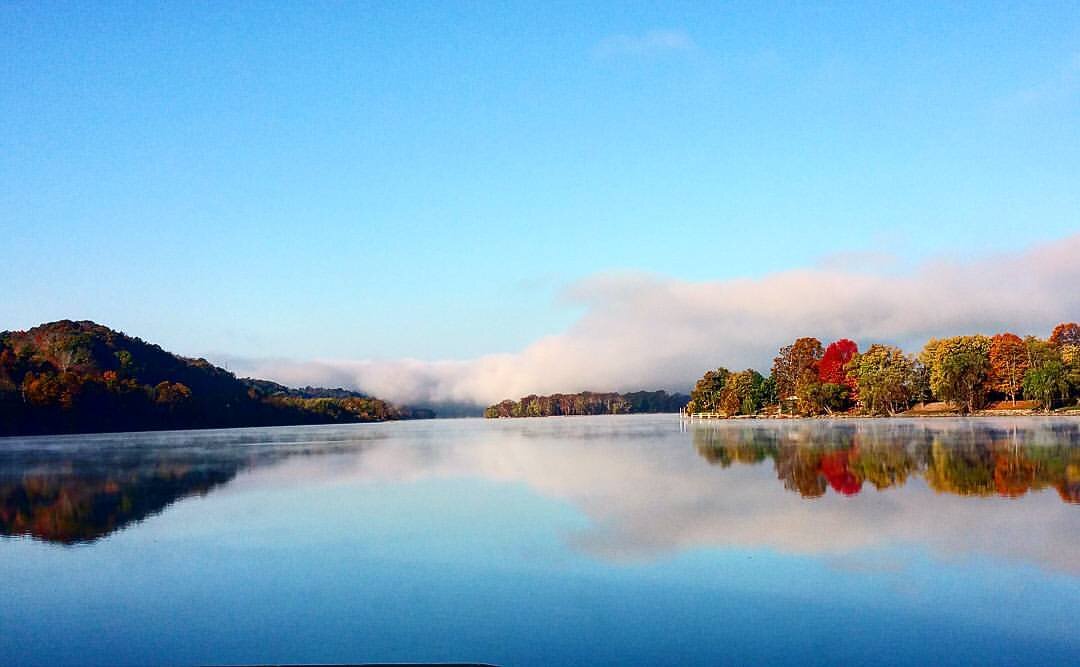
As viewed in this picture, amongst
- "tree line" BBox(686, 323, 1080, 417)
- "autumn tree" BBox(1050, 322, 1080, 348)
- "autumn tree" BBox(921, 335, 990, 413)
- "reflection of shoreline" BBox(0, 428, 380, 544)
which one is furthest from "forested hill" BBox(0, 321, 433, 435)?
"autumn tree" BBox(1050, 322, 1080, 348)

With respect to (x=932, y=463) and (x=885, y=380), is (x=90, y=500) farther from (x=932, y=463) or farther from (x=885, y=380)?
(x=885, y=380)

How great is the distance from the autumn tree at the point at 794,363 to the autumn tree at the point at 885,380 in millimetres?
18613

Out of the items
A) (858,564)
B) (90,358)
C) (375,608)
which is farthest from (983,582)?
(90,358)

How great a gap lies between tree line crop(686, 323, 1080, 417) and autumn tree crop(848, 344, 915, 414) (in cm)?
12

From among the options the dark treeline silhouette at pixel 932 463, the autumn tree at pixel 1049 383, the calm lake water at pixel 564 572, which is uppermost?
the autumn tree at pixel 1049 383

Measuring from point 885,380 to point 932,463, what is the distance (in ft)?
254

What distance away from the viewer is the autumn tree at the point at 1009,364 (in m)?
94.1

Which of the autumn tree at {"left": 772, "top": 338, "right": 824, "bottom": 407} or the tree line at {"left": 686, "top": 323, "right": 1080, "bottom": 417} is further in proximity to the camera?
the autumn tree at {"left": 772, "top": 338, "right": 824, "bottom": 407}

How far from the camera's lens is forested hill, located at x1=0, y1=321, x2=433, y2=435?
330 feet

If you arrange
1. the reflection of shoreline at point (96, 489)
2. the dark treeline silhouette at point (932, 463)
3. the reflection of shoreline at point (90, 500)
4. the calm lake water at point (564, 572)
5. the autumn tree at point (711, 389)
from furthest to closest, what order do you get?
1. the autumn tree at point (711, 389)
2. the dark treeline silhouette at point (932, 463)
3. the reflection of shoreline at point (96, 489)
4. the reflection of shoreline at point (90, 500)
5. the calm lake water at point (564, 572)

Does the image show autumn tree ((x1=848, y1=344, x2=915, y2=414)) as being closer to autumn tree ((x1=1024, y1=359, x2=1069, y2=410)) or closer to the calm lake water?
autumn tree ((x1=1024, y1=359, x2=1069, y2=410))

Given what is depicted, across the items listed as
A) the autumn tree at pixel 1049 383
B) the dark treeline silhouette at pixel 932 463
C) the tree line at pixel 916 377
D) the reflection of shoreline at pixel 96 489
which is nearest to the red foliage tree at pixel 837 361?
the tree line at pixel 916 377

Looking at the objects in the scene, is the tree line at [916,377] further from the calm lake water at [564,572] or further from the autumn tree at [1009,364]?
the calm lake water at [564,572]

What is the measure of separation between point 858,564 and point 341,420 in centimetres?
18511
